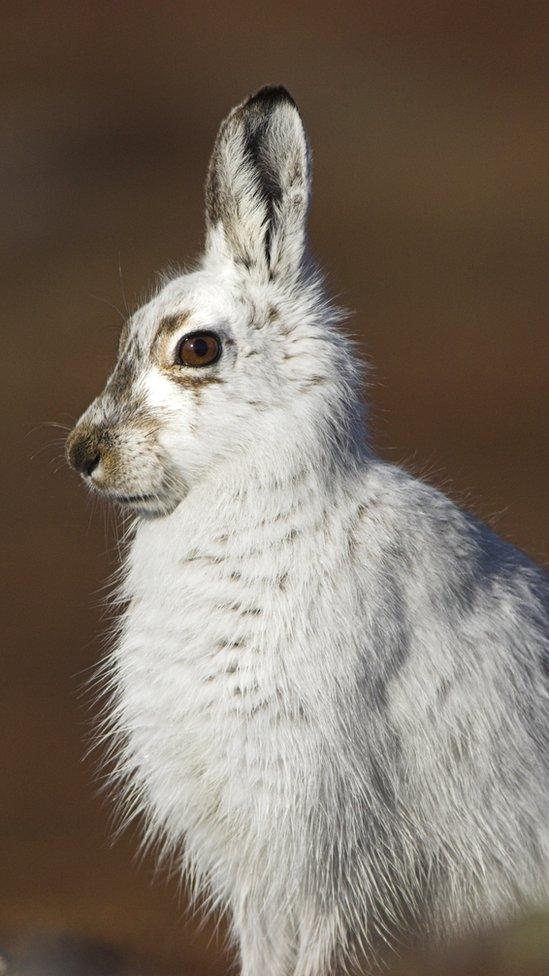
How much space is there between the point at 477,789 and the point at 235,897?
22.6 inches

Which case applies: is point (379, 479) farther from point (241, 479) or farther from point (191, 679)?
point (191, 679)

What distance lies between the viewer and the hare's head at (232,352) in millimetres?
2537

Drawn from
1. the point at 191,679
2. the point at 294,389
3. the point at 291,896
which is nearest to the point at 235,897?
the point at 291,896

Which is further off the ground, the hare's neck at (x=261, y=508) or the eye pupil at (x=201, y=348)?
the eye pupil at (x=201, y=348)

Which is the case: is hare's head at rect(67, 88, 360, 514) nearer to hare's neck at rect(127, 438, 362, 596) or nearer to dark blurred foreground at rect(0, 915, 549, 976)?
hare's neck at rect(127, 438, 362, 596)

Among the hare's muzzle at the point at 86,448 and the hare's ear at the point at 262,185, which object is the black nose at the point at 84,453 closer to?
the hare's muzzle at the point at 86,448

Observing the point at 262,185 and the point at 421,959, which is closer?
the point at 262,185

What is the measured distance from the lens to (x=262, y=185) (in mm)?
2662

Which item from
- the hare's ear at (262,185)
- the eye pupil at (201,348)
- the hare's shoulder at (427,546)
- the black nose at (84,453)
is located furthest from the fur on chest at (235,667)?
the hare's ear at (262,185)

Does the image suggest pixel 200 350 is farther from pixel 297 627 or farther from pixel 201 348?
pixel 297 627

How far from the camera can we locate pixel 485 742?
2621 millimetres

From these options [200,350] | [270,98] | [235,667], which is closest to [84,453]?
[200,350]

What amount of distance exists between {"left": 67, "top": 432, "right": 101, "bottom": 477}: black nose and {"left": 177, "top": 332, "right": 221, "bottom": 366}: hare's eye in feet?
0.77

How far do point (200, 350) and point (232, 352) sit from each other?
6 centimetres
